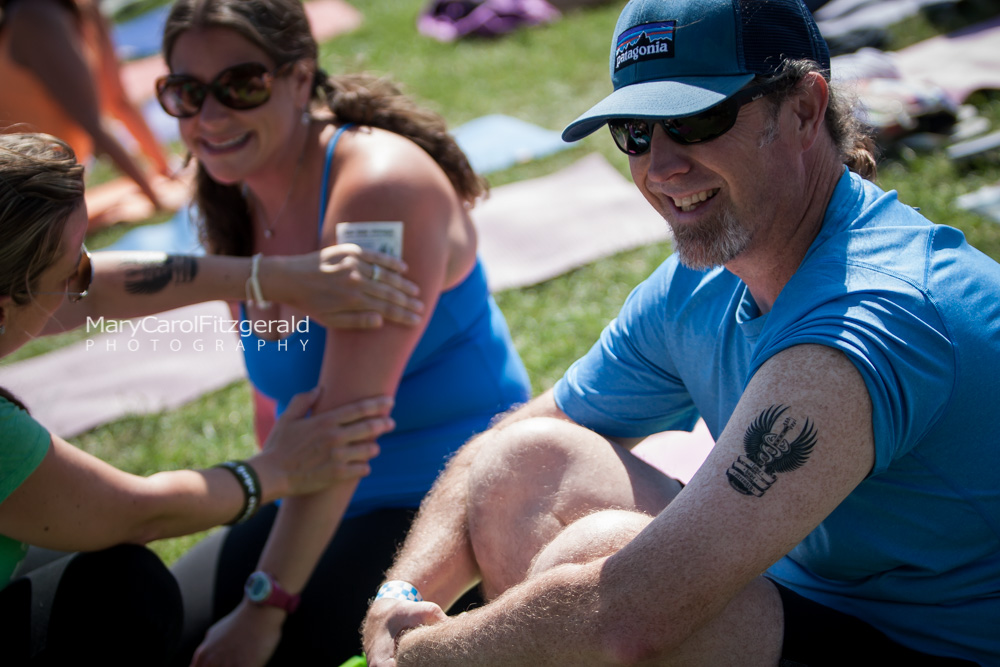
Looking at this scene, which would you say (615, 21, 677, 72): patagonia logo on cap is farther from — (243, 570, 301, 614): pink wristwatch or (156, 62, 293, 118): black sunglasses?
(243, 570, 301, 614): pink wristwatch

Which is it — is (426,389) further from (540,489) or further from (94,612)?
(94,612)

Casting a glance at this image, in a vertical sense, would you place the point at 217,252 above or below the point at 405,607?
above

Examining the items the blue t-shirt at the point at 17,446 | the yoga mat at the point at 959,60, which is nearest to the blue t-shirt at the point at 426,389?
the blue t-shirt at the point at 17,446

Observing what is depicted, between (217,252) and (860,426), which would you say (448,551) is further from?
(217,252)

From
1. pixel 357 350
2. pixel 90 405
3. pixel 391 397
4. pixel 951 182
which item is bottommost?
pixel 90 405

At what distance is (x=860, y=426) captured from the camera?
138cm

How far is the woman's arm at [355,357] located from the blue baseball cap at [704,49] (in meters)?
0.84

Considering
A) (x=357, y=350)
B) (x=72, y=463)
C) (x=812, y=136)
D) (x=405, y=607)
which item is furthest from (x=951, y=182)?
(x=72, y=463)

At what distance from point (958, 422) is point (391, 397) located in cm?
150

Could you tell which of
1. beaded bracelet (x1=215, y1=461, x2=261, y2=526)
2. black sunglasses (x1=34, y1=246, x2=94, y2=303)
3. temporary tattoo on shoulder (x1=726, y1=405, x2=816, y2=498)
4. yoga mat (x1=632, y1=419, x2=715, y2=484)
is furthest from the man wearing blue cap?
black sunglasses (x1=34, y1=246, x2=94, y2=303)

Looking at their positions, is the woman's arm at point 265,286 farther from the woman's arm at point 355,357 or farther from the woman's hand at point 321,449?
the woman's hand at point 321,449

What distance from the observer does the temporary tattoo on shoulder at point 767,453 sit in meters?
1.39

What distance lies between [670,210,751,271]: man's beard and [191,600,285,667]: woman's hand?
60.4 inches

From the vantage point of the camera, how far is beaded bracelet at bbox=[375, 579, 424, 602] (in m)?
1.98
